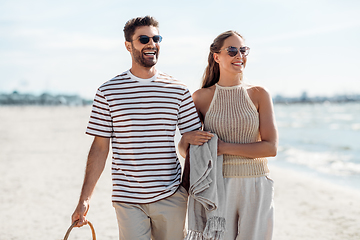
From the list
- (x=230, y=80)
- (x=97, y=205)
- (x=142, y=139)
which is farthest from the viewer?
(x=97, y=205)

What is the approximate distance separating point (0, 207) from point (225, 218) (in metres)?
5.11

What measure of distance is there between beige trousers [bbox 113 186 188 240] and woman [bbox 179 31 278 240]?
336 mm

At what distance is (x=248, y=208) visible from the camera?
2609mm

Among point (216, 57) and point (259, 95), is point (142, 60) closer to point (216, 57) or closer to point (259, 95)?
point (216, 57)

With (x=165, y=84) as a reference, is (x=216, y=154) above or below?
below

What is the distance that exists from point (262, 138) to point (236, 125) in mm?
212

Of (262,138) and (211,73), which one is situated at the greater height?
(211,73)

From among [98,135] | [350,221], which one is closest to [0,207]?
[98,135]

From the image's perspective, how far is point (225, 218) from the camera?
2.60 meters

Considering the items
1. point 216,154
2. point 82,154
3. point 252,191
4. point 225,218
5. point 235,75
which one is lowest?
point 82,154

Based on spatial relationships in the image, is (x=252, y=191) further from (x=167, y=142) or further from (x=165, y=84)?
(x=165, y=84)

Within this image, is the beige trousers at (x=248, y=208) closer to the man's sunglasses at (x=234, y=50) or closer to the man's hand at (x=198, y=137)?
the man's hand at (x=198, y=137)

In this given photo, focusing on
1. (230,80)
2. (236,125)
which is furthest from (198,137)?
(230,80)

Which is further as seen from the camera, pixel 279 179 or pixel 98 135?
pixel 279 179
